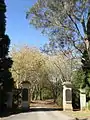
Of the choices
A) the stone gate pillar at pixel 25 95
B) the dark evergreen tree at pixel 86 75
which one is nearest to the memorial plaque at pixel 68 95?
the dark evergreen tree at pixel 86 75

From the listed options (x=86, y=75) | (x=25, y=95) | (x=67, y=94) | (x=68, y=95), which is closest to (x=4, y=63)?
(x=25, y=95)

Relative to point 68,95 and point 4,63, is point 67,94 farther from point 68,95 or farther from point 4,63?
point 4,63

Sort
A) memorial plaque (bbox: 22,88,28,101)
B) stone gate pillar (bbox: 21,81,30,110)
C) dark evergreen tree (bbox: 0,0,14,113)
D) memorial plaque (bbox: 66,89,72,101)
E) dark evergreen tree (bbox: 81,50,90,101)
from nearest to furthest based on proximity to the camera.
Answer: dark evergreen tree (bbox: 0,0,14,113), dark evergreen tree (bbox: 81,50,90,101), memorial plaque (bbox: 66,89,72,101), stone gate pillar (bbox: 21,81,30,110), memorial plaque (bbox: 22,88,28,101)

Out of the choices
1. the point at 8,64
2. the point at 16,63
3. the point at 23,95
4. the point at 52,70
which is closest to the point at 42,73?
the point at 52,70

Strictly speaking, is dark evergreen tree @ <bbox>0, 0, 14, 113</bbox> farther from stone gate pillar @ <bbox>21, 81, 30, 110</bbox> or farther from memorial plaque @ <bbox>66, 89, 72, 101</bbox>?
memorial plaque @ <bbox>66, 89, 72, 101</bbox>

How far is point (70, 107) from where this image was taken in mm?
41188

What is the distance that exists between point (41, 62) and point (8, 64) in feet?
88.6

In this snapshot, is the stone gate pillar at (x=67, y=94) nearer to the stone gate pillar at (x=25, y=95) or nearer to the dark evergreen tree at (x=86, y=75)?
the dark evergreen tree at (x=86, y=75)

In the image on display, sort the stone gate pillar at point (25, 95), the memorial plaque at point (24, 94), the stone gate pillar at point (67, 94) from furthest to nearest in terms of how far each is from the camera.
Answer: the memorial plaque at point (24, 94)
the stone gate pillar at point (25, 95)
the stone gate pillar at point (67, 94)

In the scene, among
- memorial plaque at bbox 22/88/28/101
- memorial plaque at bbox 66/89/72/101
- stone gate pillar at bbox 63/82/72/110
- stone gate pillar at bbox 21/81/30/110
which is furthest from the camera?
memorial plaque at bbox 22/88/28/101

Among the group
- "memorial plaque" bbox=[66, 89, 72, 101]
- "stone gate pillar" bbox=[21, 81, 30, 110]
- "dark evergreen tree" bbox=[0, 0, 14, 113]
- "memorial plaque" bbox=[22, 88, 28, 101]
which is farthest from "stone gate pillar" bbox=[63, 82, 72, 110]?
"dark evergreen tree" bbox=[0, 0, 14, 113]

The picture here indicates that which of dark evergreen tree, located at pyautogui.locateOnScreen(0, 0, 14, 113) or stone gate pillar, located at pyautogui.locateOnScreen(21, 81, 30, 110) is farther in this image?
stone gate pillar, located at pyautogui.locateOnScreen(21, 81, 30, 110)

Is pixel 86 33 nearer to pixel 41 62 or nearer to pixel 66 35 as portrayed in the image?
pixel 66 35

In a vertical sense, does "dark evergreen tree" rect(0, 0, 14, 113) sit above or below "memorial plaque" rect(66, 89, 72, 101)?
above
